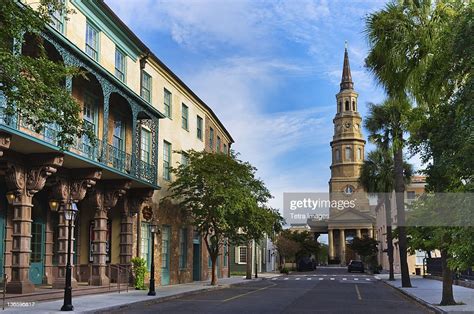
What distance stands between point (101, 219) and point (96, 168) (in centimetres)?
320

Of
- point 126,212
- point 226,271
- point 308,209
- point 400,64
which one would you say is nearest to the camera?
point 400,64

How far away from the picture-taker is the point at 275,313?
16.7 m

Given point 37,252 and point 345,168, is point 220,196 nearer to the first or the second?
point 37,252

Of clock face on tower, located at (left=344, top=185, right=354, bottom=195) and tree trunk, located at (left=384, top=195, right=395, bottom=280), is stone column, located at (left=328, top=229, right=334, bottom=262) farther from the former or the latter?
tree trunk, located at (left=384, top=195, right=395, bottom=280)

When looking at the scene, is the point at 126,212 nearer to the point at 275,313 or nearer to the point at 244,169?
the point at 244,169

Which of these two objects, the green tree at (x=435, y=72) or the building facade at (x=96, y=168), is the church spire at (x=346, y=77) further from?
the green tree at (x=435, y=72)

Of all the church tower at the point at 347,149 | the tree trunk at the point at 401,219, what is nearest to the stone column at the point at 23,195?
the tree trunk at the point at 401,219

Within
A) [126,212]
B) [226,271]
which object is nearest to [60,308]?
[126,212]

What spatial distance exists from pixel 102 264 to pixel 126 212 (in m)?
3.66

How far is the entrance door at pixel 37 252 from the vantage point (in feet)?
71.2

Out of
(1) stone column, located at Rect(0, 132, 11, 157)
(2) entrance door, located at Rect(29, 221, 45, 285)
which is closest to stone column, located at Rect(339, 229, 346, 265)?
(2) entrance door, located at Rect(29, 221, 45, 285)

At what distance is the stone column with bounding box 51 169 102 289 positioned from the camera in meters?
20.9

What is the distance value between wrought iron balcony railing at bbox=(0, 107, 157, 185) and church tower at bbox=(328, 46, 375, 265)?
9364cm

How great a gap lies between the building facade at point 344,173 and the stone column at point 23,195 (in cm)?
10155
